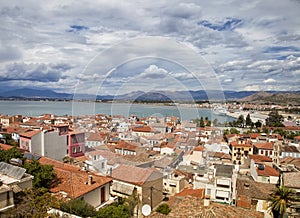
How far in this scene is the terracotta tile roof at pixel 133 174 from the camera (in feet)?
14.9

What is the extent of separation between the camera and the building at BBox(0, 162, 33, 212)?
2879mm

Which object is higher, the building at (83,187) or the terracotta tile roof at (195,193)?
the building at (83,187)

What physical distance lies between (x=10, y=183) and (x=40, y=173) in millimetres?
1143

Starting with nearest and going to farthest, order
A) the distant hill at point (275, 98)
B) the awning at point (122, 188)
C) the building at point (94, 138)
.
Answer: the awning at point (122, 188) → the building at point (94, 138) → the distant hill at point (275, 98)

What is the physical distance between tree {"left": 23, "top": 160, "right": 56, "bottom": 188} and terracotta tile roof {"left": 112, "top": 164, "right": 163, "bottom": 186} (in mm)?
1221

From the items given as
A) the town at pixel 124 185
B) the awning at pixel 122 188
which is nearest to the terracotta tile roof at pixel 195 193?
the town at pixel 124 185

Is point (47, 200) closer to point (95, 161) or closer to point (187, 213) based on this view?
point (187, 213)

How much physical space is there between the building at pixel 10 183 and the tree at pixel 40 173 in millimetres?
656

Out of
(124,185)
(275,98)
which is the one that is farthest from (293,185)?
(275,98)

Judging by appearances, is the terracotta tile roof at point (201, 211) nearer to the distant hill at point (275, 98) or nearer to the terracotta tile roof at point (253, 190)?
the terracotta tile roof at point (253, 190)

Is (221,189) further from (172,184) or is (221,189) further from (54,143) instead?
(54,143)

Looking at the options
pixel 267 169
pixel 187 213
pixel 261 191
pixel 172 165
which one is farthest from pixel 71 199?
pixel 267 169

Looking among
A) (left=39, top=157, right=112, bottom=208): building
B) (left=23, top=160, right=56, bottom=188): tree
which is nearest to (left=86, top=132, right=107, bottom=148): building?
(left=39, top=157, right=112, bottom=208): building

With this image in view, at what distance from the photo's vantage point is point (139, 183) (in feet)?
14.7
